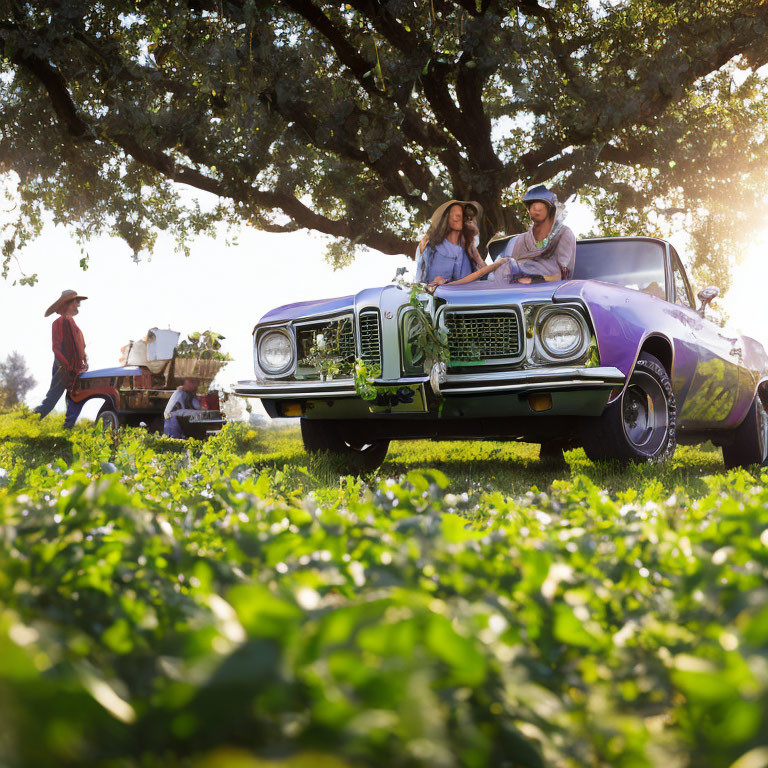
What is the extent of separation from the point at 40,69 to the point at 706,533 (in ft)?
37.8

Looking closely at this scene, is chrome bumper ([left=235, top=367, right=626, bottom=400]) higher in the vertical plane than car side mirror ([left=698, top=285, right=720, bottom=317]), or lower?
lower

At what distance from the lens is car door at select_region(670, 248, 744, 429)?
5.69m

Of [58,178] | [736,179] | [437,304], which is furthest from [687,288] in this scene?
[58,178]

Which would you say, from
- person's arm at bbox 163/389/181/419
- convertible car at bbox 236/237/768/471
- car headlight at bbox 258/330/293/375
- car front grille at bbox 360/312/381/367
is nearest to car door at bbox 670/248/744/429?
convertible car at bbox 236/237/768/471

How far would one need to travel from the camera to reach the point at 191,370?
1104cm

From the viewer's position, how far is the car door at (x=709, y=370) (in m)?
5.69

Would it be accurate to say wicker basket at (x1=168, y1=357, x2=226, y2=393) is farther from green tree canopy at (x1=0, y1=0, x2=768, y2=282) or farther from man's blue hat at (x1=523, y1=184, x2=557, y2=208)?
man's blue hat at (x1=523, y1=184, x2=557, y2=208)

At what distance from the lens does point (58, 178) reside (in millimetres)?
12648

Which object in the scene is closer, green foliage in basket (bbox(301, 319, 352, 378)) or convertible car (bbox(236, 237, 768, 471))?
convertible car (bbox(236, 237, 768, 471))

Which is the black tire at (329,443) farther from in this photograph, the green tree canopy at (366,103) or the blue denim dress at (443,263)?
the green tree canopy at (366,103)

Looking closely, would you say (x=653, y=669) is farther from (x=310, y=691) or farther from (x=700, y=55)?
(x=700, y=55)

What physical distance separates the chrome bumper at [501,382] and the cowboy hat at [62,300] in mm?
6831

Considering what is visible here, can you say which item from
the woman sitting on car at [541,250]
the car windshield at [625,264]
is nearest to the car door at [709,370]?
the car windshield at [625,264]

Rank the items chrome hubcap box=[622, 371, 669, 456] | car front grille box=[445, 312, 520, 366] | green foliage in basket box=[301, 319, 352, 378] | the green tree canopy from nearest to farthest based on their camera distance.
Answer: car front grille box=[445, 312, 520, 366] < chrome hubcap box=[622, 371, 669, 456] < green foliage in basket box=[301, 319, 352, 378] < the green tree canopy
